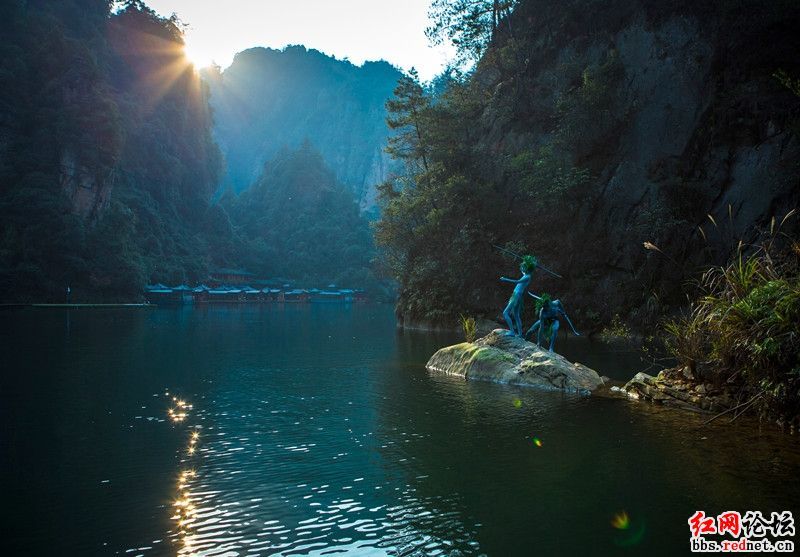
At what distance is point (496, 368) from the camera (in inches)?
658

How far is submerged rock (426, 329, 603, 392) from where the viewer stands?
15.2m

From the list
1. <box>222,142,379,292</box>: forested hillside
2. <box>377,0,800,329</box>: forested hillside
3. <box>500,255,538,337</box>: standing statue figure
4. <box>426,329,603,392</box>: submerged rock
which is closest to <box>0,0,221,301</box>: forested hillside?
<box>222,142,379,292</box>: forested hillside

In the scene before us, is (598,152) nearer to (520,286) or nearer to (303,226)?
(520,286)

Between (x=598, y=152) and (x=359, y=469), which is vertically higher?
(x=598, y=152)

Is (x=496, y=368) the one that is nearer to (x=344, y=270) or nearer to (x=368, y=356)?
(x=368, y=356)

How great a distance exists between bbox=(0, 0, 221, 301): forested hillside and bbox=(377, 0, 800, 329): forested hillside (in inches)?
1422

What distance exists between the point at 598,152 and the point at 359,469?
2807cm

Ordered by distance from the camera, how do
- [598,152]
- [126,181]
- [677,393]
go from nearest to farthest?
[677,393] → [598,152] → [126,181]

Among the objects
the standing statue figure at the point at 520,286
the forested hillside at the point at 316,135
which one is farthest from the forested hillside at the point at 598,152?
the forested hillside at the point at 316,135

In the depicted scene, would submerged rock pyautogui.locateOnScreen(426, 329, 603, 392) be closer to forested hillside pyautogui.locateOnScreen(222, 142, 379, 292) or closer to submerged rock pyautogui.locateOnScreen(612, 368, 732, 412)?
submerged rock pyautogui.locateOnScreen(612, 368, 732, 412)

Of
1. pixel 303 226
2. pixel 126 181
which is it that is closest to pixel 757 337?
pixel 126 181

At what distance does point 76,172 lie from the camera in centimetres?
6394

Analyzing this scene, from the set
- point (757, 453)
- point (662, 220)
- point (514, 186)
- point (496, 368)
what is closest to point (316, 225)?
point (514, 186)

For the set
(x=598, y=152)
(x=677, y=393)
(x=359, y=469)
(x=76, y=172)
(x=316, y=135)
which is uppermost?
(x=316, y=135)
